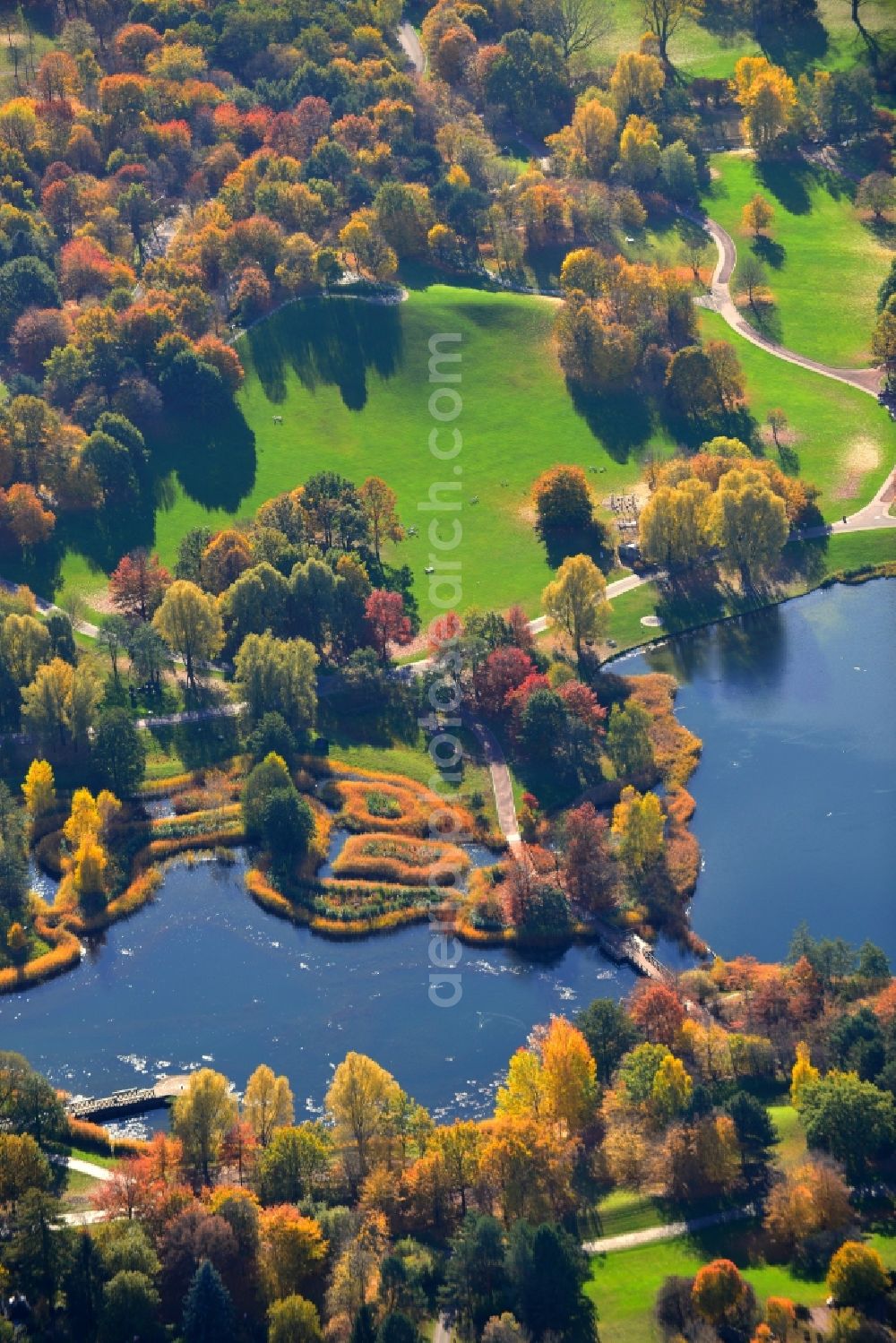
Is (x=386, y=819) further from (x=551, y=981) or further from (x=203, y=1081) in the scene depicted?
(x=203, y=1081)

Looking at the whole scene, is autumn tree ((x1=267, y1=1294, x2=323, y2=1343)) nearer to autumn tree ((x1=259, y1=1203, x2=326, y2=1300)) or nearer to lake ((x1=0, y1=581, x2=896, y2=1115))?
autumn tree ((x1=259, y1=1203, x2=326, y2=1300))

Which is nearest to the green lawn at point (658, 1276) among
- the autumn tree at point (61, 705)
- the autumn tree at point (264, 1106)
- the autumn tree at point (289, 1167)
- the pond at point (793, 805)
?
the autumn tree at point (289, 1167)

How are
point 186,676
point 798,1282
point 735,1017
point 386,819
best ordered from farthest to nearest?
point 186,676 < point 386,819 < point 735,1017 < point 798,1282

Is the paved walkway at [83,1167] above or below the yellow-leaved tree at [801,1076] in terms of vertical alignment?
below

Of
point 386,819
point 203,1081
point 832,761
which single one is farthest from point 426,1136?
point 832,761

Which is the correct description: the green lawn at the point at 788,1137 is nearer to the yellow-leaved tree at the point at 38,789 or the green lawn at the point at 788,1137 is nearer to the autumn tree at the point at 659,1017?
the autumn tree at the point at 659,1017

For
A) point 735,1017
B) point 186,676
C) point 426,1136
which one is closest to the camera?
point 426,1136

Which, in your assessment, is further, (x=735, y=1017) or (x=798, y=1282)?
(x=735, y=1017)
